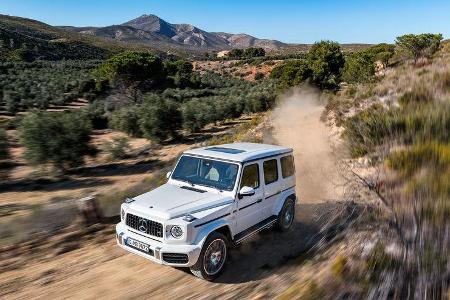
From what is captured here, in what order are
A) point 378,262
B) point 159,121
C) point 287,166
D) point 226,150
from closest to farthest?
point 378,262 < point 226,150 < point 287,166 < point 159,121

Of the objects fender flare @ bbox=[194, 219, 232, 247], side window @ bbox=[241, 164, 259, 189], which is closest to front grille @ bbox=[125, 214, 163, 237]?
fender flare @ bbox=[194, 219, 232, 247]

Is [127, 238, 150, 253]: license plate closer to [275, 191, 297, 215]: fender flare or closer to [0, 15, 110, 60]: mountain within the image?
[275, 191, 297, 215]: fender flare

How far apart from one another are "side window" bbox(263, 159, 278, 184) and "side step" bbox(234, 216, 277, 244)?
2.71 ft

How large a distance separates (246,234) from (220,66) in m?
94.9

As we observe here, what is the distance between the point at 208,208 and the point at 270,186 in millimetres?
2031

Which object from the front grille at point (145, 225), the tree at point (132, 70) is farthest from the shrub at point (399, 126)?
the tree at point (132, 70)

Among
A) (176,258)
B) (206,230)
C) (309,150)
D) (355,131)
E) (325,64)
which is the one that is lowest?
(309,150)

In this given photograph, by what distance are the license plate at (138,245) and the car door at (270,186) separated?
2.66m

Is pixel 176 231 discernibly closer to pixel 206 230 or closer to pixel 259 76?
pixel 206 230

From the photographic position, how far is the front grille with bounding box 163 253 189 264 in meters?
6.31

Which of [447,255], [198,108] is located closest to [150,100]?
[198,108]

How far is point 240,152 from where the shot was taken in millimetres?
8125

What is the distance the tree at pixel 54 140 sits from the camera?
625 inches

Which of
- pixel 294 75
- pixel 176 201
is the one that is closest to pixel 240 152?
pixel 176 201
